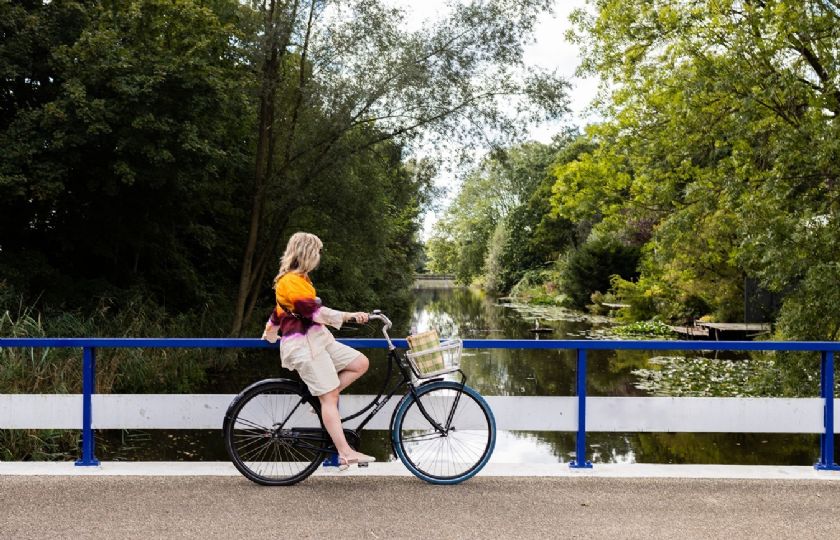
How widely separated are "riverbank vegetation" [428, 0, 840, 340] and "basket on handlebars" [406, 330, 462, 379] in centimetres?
814

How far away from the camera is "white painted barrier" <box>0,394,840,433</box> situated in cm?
537

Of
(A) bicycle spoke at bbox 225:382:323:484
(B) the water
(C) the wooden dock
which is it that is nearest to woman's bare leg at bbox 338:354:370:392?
(A) bicycle spoke at bbox 225:382:323:484

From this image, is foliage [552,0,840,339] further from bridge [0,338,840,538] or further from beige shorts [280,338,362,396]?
beige shorts [280,338,362,396]

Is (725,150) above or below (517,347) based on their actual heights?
above

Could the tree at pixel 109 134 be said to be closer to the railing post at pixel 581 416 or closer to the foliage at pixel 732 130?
the foliage at pixel 732 130

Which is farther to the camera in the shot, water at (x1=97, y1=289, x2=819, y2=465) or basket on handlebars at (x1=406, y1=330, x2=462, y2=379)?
water at (x1=97, y1=289, x2=819, y2=465)

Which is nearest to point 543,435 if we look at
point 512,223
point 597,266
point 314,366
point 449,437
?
point 449,437

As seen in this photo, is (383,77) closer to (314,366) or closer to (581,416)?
(581,416)

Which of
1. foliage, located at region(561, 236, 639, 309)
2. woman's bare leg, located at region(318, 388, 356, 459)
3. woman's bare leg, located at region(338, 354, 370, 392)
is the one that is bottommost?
woman's bare leg, located at region(318, 388, 356, 459)

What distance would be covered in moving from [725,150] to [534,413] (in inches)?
507

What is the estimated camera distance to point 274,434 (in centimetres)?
510

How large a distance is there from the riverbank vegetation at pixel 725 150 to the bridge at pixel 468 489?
688 centimetres

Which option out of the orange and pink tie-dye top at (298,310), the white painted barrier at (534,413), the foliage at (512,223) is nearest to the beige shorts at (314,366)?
the orange and pink tie-dye top at (298,310)

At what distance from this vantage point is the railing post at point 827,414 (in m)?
5.41
